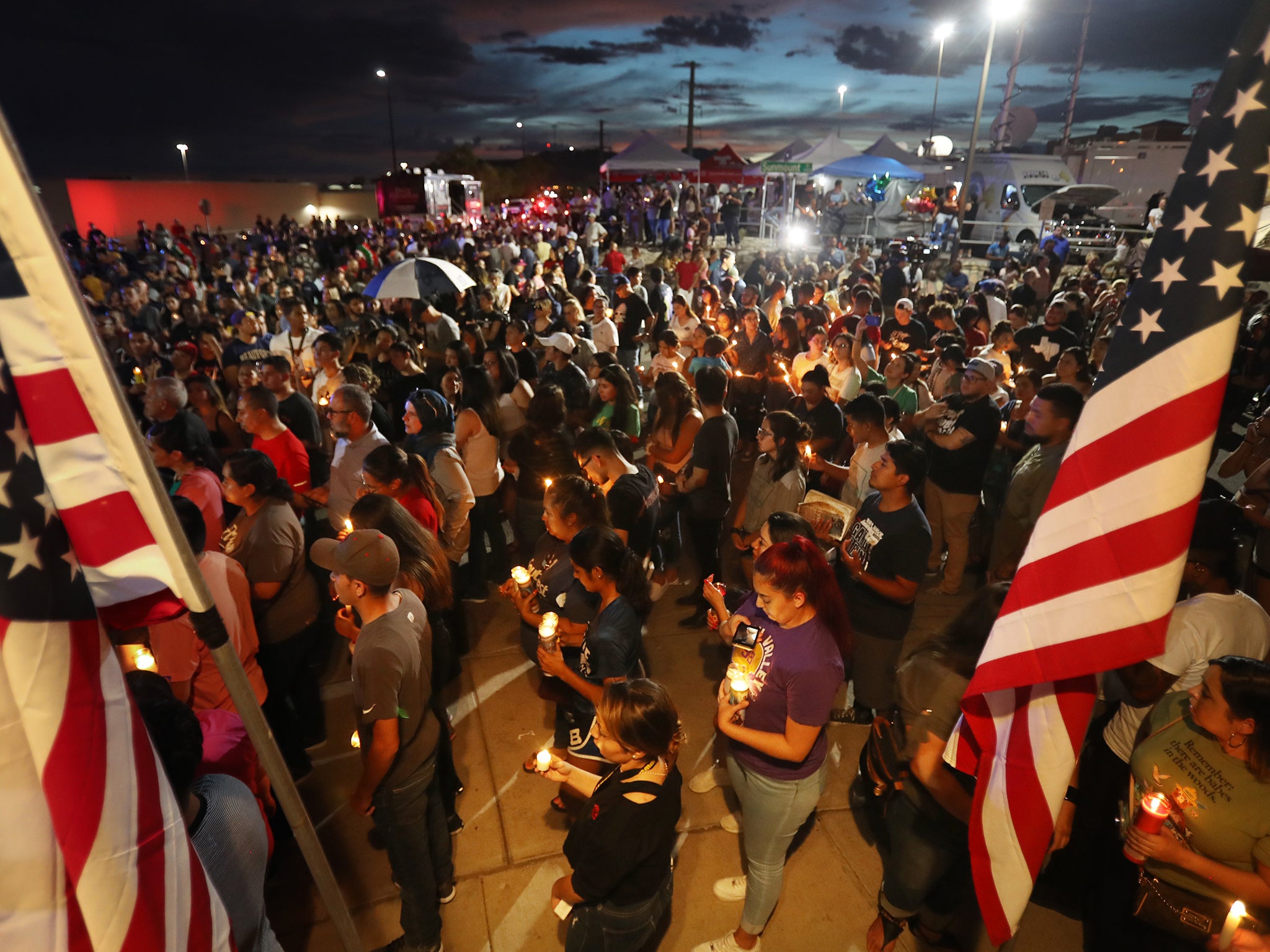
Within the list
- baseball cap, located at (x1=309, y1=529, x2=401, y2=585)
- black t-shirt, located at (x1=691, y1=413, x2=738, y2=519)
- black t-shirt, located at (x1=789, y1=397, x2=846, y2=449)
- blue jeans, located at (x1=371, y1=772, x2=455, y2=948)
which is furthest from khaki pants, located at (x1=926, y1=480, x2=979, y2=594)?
baseball cap, located at (x1=309, y1=529, x2=401, y2=585)

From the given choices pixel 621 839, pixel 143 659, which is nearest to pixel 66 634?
pixel 621 839

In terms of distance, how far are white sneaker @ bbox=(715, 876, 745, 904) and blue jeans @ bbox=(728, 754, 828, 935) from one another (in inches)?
13.9

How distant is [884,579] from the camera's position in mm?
3986

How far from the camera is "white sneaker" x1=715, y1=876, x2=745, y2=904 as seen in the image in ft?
12.1

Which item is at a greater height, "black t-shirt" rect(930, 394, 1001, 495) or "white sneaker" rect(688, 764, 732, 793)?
"black t-shirt" rect(930, 394, 1001, 495)

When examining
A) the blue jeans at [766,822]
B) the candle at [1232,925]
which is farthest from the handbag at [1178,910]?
the blue jeans at [766,822]

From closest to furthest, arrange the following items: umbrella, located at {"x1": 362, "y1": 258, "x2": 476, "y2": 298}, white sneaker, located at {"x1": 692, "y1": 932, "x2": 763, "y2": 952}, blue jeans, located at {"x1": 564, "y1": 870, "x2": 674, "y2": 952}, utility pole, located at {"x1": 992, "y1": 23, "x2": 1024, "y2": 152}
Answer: blue jeans, located at {"x1": 564, "y1": 870, "x2": 674, "y2": 952} → white sneaker, located at {"x1": 692, "y1": 932, "x2": 763, "y2": 952} → umbrella, located at {"x1": 362, "y1": 258, "x2": 476, "y2": 298} → utility pole, located at {"x1": 992, "y1": 23, "x2": 1024, "y2": 152}

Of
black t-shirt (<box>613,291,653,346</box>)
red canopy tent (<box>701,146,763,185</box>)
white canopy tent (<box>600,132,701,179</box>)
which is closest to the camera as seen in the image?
black t-shirt (<box>613,291,653,346</box>)

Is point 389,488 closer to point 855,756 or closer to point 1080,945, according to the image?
point 855,756

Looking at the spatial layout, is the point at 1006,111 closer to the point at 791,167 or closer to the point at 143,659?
the point at 791,167

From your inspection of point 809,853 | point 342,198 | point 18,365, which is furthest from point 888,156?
point 342,198

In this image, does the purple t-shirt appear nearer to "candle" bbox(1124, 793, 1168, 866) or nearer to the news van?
"candle" bbox(1124, 793, 1168, 866)

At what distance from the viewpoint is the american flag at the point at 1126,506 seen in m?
1.93

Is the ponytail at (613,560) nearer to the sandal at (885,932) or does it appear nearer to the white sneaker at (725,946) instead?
the white sneaker at (725,946)
